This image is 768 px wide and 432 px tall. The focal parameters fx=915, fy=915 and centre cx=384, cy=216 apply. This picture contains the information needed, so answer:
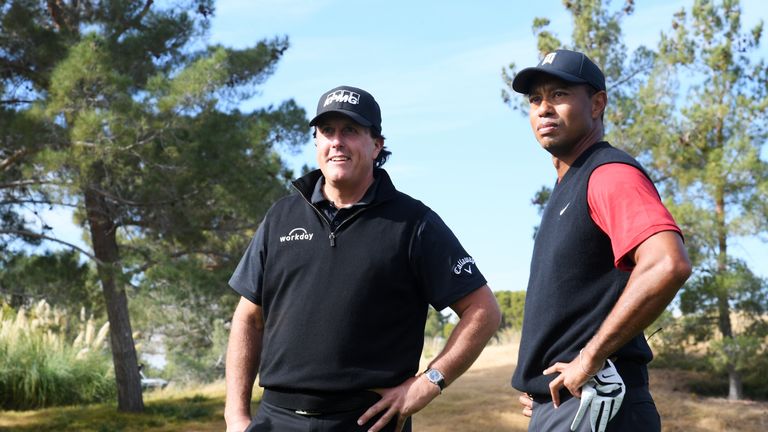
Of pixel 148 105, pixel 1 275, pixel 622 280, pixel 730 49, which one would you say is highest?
pixel 730 49

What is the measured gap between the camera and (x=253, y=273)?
3889mm

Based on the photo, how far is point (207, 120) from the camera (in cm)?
1403

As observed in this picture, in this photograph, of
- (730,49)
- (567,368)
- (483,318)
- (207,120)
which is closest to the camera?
(567,368)

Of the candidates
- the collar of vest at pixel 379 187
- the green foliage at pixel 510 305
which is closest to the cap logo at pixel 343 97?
the collar of vest at pixel 379 187

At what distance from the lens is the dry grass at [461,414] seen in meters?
13.6

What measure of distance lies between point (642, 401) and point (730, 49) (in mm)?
14427

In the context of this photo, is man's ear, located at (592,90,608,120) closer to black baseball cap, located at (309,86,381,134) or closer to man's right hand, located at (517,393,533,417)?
black baseball cap, located at (309,86,381,134)

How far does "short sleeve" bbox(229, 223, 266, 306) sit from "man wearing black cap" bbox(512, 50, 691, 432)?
1.18 meters

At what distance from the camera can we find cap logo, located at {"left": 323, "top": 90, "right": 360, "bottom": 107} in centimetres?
378

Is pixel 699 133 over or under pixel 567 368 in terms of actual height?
over

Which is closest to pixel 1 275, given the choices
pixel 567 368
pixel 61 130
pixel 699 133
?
pixel 61 130

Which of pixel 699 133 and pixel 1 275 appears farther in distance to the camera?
pixel 699 133

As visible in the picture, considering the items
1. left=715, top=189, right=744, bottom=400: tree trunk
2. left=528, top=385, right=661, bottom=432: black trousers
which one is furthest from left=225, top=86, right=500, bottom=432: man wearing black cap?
left=715, top=189, right=744, bottom=400: tree trunk

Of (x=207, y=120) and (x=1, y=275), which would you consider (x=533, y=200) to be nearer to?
(x=207, y=120)
